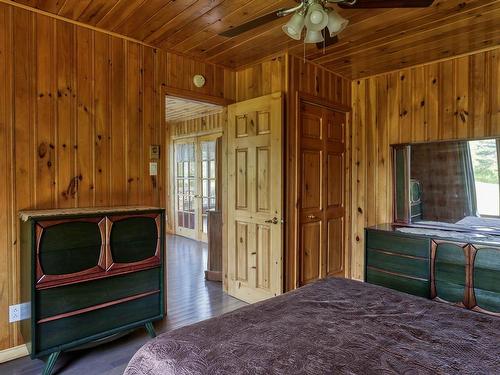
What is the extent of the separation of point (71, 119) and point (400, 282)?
325cm

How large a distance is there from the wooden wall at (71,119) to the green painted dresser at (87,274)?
0.27 metres

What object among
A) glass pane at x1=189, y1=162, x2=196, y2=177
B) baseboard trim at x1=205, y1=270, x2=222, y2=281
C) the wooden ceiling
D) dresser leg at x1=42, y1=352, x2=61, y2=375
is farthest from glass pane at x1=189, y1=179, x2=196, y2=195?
dresser leg at x1=42, y1=352, x2=61, y2=375

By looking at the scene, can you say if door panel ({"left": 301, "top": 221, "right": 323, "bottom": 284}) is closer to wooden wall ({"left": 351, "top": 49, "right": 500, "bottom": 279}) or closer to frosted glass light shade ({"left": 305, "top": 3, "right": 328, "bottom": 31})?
wooden wall ({"left": 351, "top": 49, "right": 500, "bottom": 279})

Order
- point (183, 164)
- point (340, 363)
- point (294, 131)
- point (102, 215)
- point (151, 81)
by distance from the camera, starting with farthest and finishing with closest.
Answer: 1. point (183, 164)
2. point (294, 131)
3. point (151, 81)
4. point (102, 215)
5. point (340, 363)

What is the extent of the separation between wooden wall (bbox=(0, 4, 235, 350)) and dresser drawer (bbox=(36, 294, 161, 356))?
521mm

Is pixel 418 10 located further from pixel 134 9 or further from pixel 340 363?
pixel 340 363

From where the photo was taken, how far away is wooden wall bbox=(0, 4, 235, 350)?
7.78 feet

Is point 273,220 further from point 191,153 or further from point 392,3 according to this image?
point 191,153

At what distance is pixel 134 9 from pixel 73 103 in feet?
2.86

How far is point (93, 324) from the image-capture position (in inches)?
90.5

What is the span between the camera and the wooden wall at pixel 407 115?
10.4 ft

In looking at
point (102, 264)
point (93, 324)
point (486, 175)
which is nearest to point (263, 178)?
point (102, 264)

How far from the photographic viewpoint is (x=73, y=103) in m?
2.64

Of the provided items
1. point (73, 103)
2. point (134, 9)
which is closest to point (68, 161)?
point (73, 103)
